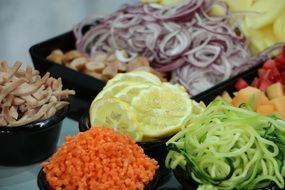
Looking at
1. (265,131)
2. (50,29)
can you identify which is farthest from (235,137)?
(50,29)

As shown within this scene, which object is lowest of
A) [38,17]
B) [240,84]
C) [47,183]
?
[38,17]

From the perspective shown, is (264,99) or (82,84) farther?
(82,84)

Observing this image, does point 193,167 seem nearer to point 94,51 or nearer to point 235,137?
point 235,137

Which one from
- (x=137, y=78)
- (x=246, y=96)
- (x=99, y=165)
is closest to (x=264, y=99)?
(x=246, y=96)

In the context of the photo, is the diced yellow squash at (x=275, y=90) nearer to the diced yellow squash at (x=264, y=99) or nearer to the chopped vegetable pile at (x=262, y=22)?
the diced yellow squash at (x=264, y=99)

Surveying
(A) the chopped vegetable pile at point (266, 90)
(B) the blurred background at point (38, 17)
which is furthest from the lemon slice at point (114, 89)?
(B) the blurred background at point (38, 17)

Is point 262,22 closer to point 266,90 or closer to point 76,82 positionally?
point 266,90

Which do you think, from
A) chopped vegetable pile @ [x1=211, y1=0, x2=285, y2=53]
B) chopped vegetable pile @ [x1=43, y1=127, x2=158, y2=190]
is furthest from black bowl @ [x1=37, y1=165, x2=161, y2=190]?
chopped vegetable pile @ [x1=211, y1=0, x2=285, y2=53]

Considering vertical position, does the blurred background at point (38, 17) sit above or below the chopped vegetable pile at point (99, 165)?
below
